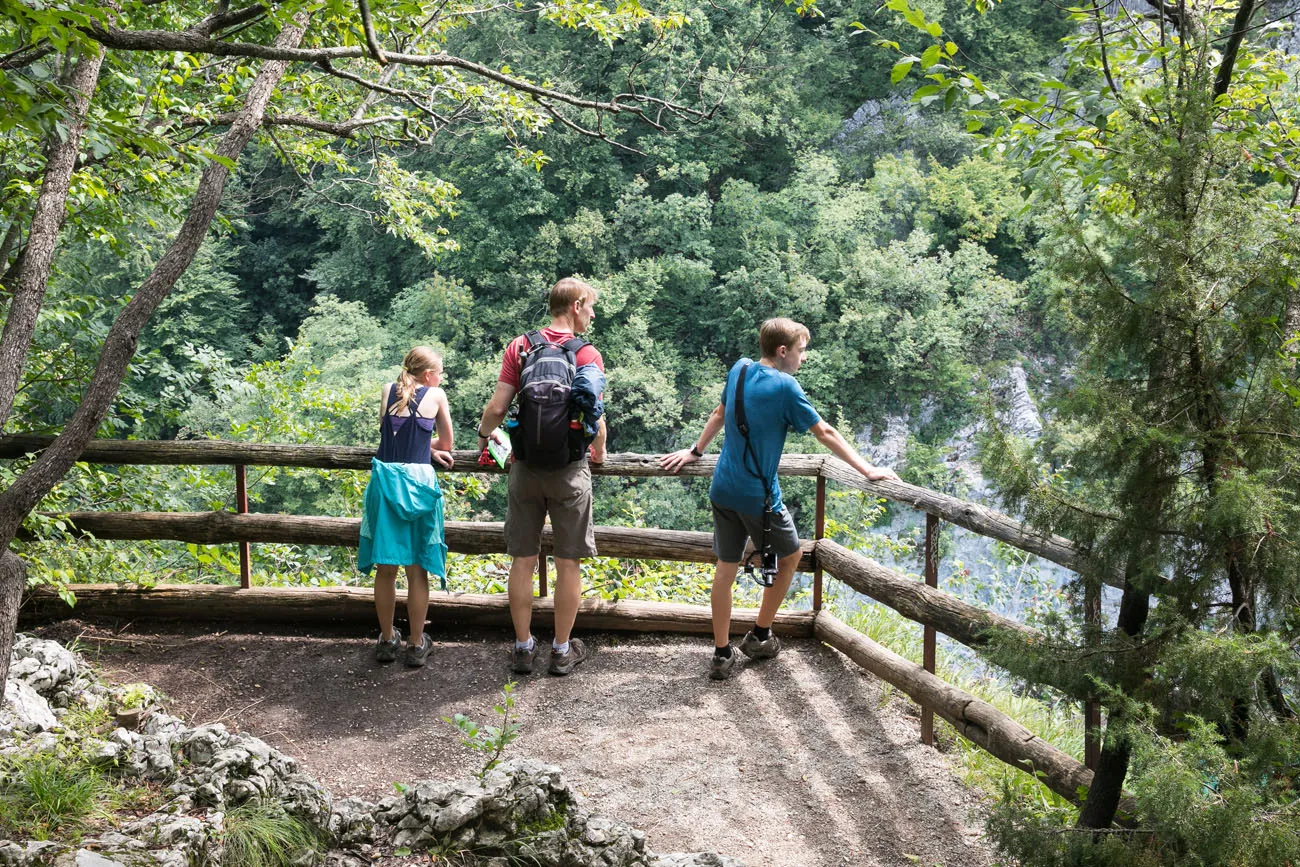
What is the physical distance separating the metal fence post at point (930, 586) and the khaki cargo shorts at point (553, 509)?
1459mm

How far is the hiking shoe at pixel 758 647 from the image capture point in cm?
447

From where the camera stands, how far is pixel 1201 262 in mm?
2180

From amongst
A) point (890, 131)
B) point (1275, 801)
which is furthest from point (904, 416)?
point (1275, 801)

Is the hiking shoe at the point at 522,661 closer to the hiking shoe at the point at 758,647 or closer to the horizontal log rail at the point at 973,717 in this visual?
the hiking shoe at the point at 758,647

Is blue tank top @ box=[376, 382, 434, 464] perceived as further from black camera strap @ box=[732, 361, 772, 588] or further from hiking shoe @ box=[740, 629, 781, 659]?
hiking shoe @ box=[740, 629, 781, 659]

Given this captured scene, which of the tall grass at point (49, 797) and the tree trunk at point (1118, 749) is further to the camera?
the tall grass at point (49, 797)

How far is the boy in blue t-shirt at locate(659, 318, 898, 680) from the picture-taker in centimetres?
386

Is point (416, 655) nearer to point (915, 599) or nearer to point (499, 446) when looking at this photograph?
point (499, 446)

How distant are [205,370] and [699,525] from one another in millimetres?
Answer: 12609

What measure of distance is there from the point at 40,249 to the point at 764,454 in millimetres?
2933

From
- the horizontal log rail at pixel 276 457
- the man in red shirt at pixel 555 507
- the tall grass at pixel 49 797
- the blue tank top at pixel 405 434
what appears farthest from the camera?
the horizontal log rail at pixel 276 457

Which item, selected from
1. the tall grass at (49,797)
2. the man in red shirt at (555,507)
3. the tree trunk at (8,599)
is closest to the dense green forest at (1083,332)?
the tree trunk at (8,599)

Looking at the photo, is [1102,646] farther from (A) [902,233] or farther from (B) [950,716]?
(A) [902,233]

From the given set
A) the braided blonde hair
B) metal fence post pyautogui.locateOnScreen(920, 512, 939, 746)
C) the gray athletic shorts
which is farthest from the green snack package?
metal fence post pyautogui.locateOnScreen(920, 512, 939, 746)
